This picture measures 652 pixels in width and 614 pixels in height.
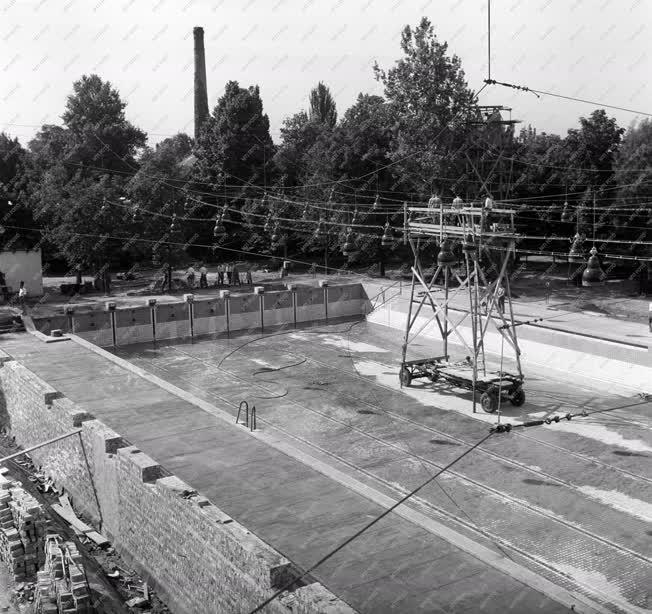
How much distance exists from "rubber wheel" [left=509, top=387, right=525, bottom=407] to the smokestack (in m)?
50.0

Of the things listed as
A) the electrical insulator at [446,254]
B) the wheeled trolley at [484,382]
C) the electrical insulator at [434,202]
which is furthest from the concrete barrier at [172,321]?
the electrical insulator at [446,254]

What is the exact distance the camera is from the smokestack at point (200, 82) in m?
68.7

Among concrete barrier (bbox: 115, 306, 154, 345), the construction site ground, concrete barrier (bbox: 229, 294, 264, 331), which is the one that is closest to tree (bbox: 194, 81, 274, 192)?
concrete barrier (bbox: 229, 294, 264, 331)

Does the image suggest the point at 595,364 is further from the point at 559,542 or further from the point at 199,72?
the point at 199,72

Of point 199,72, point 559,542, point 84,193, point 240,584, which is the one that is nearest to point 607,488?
point 559,542

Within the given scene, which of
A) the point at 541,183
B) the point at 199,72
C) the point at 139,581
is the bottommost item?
the point at 139,581

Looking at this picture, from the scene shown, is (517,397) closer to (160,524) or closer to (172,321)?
(160,524)

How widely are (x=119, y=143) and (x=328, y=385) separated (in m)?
36.5

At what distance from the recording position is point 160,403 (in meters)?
20.5

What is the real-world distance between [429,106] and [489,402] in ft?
73.5

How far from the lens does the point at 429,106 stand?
136 feet

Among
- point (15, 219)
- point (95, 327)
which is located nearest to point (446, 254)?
point (95, 327)

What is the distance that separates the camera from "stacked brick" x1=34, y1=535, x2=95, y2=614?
42.9 ft

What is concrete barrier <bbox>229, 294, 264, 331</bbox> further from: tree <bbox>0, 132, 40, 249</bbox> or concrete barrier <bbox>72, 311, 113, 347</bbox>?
tree <bbox>0, 132, 40, 249</bbox>
